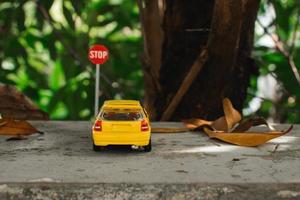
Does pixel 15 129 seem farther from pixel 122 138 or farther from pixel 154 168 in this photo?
pixel 154 168

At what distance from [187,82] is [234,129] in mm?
547

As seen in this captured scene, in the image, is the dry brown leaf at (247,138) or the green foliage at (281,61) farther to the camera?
the green foliage at (281,61)

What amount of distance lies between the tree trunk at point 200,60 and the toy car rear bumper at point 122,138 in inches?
34.0

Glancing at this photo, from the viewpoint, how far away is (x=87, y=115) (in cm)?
397

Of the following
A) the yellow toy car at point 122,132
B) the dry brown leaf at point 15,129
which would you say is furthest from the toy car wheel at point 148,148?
the dry brown leaf at point 15,129

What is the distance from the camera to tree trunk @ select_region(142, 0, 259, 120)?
280cm

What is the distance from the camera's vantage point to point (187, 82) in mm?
2965

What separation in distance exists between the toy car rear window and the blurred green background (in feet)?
5.11

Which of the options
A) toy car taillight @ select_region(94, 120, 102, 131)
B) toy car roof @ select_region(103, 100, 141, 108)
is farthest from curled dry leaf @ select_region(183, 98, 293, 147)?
toy car taillight @ select_region(94, 120, 102, 131)

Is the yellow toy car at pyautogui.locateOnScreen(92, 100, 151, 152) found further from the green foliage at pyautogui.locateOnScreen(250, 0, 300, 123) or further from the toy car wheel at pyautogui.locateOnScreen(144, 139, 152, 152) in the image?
the green foliage at pyautogui.locateOnScreen(250, 0, 300, 123)

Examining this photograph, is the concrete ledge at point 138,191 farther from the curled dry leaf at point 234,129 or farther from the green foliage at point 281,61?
the green foliage at point 281,61

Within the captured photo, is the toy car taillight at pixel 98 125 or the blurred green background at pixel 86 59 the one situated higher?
the toy car taillight at pixel 98 125

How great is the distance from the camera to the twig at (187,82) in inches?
114

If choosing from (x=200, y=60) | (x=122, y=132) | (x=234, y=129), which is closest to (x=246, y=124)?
(x=234, y=129)
